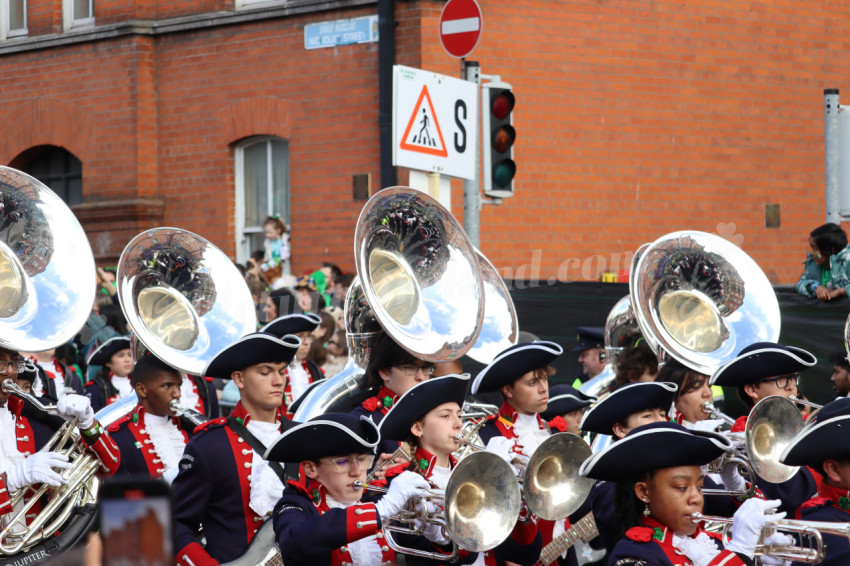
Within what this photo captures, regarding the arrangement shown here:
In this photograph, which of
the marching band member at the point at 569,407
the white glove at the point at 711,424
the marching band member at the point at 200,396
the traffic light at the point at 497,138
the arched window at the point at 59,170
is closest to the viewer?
the white glove at the point at 711,424

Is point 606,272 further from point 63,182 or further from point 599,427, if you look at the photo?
point 599,427

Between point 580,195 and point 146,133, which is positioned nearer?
point 580,195

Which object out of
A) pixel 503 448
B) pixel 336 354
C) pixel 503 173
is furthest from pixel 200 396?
pixel 503 448

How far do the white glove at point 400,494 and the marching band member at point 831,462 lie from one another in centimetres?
132

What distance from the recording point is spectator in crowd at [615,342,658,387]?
775 centimetres

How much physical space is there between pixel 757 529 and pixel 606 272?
10390mm

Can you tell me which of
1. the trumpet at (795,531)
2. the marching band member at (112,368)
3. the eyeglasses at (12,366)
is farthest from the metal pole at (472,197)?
the trumpet at (795,531)

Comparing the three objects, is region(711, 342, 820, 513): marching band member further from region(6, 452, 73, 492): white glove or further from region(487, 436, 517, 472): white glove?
region(6, 452, 73, 492): white glove

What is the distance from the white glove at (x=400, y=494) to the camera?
14.8 ft

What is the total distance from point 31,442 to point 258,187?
9.34 meters

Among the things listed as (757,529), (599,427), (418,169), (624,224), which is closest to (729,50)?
(624,224)

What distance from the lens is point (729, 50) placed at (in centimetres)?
1512

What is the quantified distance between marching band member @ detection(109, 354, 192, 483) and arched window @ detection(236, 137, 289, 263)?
8316 mm

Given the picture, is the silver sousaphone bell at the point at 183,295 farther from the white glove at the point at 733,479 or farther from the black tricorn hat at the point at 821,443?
the black tricorn hat at the point at 821,443
